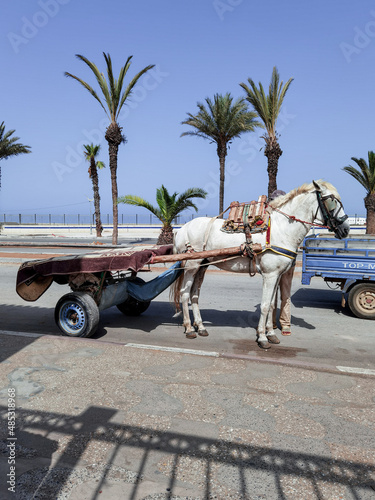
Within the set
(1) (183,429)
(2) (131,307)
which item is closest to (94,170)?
(2) (131,307)

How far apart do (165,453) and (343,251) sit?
6587 millimetres

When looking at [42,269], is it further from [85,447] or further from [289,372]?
[289,372]

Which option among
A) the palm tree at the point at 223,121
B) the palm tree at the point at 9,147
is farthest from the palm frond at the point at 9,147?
the palm tree at the point at 223,121

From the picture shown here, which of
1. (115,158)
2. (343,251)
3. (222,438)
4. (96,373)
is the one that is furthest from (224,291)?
(115,158)

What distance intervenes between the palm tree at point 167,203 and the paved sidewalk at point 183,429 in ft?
66.8

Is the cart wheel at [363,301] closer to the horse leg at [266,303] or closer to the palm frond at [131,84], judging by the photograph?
the horse leg at [266,303]

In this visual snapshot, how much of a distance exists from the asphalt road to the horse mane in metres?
2.38

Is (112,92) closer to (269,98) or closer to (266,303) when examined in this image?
(269,98)

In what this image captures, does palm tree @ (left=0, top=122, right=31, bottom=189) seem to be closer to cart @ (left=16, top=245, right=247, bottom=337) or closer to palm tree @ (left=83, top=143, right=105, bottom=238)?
palm tree @ (left=83, top=143, right=105, bottom=238)

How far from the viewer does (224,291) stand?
453 inches

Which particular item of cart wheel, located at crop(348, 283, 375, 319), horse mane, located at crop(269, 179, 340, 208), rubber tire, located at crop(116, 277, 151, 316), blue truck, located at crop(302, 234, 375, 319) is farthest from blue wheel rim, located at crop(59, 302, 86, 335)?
cart wheel, located at crop(348, 283, 375, 319)

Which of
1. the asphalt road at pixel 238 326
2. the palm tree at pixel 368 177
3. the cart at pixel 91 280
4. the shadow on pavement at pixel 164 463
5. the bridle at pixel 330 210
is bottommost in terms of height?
the asphalt road at pixel 238 326

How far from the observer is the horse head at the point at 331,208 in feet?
20.7

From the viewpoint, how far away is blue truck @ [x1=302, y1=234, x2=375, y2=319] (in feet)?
27.0
